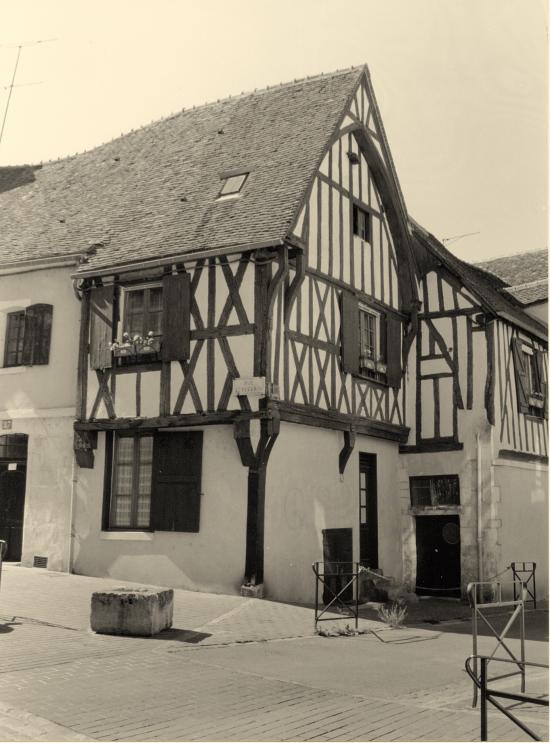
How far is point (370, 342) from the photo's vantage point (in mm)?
15984

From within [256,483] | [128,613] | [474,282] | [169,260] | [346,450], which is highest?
[474,282]

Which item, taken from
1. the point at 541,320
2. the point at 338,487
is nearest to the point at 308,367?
the point at 338,487

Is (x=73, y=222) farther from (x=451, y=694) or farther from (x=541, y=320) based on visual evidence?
(x=451, y=694)

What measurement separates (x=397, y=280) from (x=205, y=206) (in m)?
4.65

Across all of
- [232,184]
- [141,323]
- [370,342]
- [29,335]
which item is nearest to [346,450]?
[370,342]

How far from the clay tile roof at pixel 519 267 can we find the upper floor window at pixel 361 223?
5.25 m

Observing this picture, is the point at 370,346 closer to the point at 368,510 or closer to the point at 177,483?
the point at 368,510

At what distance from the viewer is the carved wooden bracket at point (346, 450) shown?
14602mm

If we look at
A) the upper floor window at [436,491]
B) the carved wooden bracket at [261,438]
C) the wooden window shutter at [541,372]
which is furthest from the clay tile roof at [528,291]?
the carved wooden bracket at [261,438]

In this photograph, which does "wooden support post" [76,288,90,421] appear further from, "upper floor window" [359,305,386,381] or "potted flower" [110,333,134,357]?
"upper floor window" [359,305,386,381]

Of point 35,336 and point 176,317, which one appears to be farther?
point 35,336

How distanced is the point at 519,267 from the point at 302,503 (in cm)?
1029

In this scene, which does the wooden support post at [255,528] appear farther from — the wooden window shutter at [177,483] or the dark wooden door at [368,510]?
the dark wooden door at [368,510]

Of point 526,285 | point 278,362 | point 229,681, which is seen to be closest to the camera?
point 229,681
